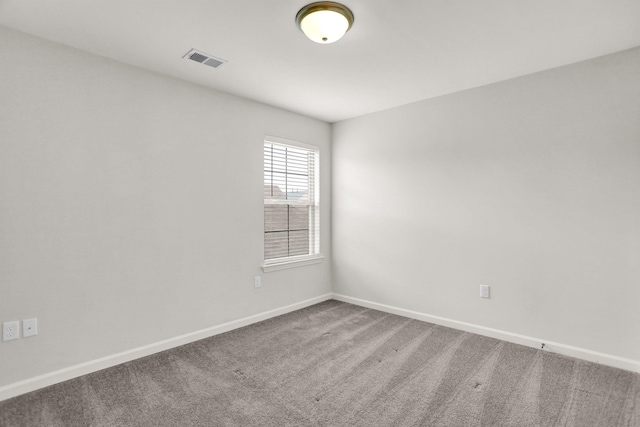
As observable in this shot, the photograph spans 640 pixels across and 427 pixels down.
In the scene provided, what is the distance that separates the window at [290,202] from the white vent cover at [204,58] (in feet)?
3.82

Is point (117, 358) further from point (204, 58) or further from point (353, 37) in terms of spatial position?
point (353, 37)

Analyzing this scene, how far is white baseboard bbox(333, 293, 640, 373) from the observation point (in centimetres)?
257

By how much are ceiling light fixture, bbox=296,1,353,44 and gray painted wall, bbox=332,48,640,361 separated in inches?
73.7

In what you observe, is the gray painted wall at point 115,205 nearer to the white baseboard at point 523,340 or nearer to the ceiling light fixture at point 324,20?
the ceiling light fixture at point 324,20

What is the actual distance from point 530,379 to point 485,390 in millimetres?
429

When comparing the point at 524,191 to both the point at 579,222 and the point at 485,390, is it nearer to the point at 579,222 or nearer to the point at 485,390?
the point at 579,222

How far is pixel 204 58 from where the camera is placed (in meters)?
2.63

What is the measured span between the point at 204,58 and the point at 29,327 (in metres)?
2.35

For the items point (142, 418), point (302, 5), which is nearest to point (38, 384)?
point (142, 418)

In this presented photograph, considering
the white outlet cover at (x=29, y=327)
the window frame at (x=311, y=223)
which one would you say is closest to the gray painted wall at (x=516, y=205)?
the window frame at (x=311, y=223)

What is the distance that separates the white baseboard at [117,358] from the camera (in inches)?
86.9

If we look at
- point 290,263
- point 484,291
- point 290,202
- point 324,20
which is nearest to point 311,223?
point 290,202

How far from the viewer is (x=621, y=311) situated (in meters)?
2.59

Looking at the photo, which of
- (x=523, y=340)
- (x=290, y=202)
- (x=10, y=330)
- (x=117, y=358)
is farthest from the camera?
(x=290, y=202)
